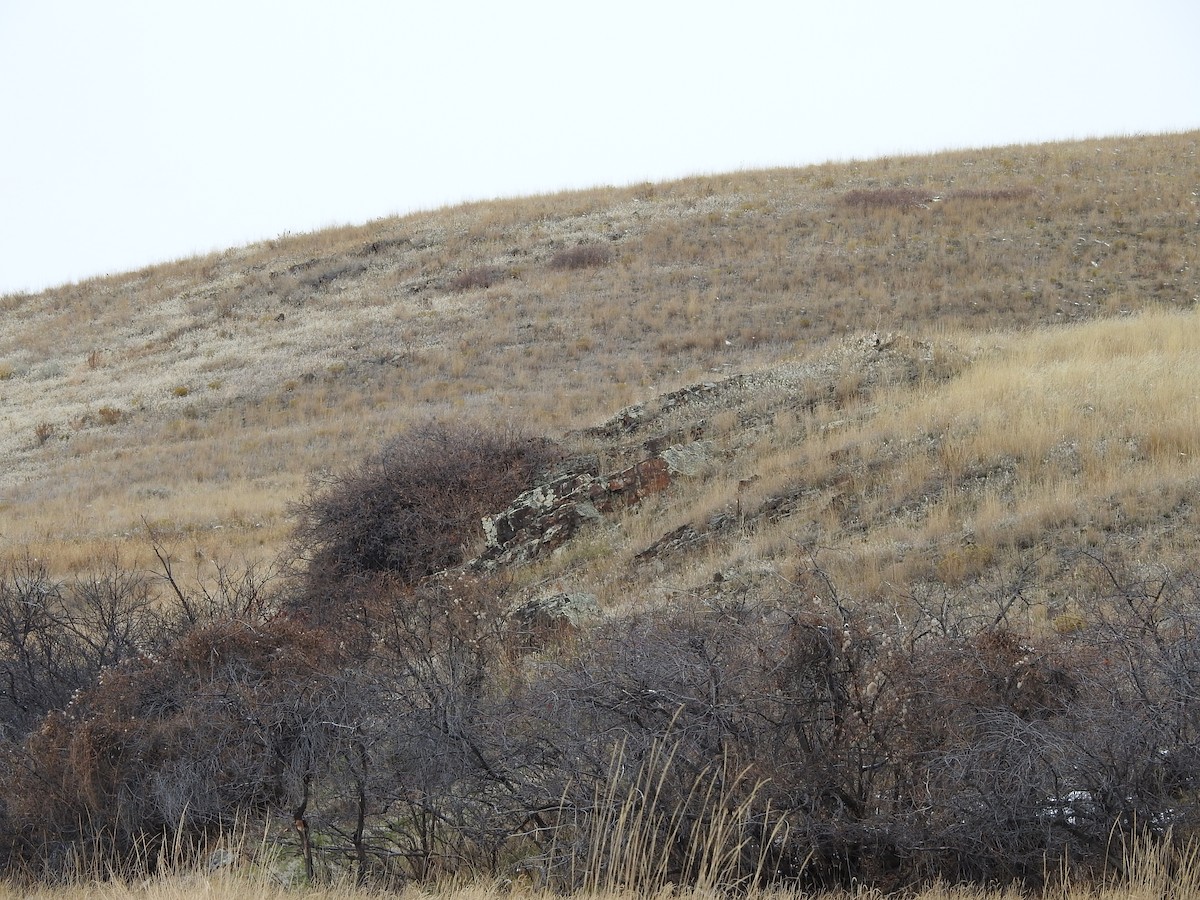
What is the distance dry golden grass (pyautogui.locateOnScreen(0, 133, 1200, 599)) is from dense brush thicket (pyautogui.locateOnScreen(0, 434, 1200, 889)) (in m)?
2.63

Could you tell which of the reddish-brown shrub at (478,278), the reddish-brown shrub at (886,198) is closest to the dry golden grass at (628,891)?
the reddish-brown shrub at (478,278)

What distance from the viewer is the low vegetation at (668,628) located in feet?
15.6

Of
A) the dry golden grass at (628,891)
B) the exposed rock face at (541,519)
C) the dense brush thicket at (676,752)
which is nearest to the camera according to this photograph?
the dry golden grass at (628,891)

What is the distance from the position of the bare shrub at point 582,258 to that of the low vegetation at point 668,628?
8.62 metres

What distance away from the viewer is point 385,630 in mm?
7980

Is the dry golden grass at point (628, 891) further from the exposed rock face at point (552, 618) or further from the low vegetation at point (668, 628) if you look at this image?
the exposed rock face at point (552, 618)

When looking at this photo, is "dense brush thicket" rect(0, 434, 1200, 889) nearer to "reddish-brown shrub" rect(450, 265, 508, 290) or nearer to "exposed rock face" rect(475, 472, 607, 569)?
"exposed rock face" rect(475, 472, 607, 569)

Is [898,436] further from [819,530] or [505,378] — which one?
[505,378]

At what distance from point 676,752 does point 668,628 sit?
4.17ft

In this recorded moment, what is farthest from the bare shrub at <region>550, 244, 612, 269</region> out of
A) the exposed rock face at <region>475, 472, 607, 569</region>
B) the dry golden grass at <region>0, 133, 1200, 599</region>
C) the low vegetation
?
the exposed rock face at <region>475, 472, 607, 569</region>

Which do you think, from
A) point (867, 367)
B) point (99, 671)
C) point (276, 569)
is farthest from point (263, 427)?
point (99, 671)

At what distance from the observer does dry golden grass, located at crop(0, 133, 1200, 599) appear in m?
9.84

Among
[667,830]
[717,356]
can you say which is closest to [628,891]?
[667,830]

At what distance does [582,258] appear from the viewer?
107 feet
